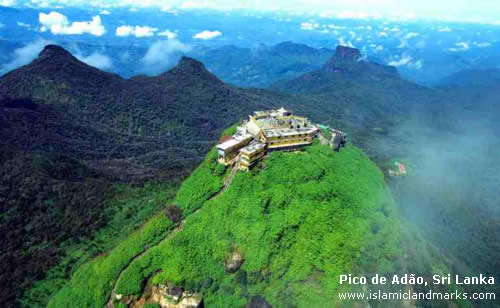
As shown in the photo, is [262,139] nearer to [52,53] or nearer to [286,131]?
[286,131]

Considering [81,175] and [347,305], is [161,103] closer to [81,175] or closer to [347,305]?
[81,175]

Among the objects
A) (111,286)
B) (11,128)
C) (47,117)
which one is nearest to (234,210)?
(111,286)

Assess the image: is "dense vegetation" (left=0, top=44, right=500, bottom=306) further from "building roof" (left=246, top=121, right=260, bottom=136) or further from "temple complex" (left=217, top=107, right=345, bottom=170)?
"building roof" (left=246, top=121, right=260, bottom=136)

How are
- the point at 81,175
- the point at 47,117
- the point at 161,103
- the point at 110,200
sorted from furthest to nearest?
1. the point at 161,103
2. the point at 47,117
3. the point at 81,175
4. the point at 110,200

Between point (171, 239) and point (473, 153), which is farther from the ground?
point (171, 239)

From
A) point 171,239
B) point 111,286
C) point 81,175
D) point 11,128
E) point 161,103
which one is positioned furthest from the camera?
point 161,103

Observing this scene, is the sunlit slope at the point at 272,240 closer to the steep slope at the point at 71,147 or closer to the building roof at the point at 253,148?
the building roof at the point at 253,148

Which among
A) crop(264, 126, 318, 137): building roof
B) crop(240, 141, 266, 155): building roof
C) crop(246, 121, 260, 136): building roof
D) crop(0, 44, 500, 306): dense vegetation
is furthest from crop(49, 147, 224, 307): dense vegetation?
crop(264, 126, 318, 137): building roof

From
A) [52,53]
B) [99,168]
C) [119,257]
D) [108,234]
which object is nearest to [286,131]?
[119,257]

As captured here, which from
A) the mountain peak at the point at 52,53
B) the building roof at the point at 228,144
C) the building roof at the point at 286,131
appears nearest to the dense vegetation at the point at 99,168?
the mountain peak at the point at 52,53
